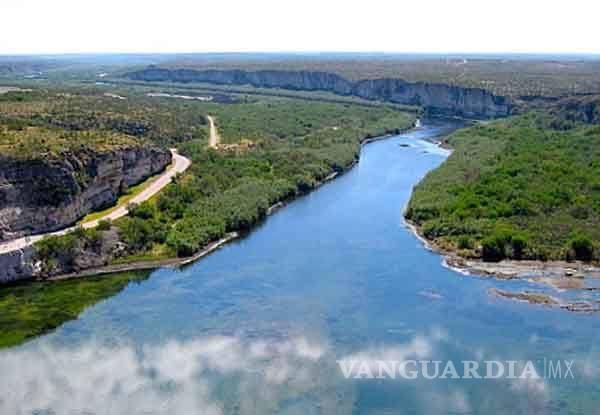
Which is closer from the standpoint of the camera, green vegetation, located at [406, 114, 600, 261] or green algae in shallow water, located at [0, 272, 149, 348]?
green algae in shallow water, located at [0, 272, 149, 348]

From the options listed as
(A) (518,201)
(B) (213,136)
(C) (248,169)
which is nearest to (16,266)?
(C) (248,169)

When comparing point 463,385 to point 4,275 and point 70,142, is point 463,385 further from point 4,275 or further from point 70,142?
point 70,142

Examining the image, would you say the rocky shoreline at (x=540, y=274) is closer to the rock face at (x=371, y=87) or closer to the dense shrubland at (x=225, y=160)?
the dense shrubland at (x=225, y=160)

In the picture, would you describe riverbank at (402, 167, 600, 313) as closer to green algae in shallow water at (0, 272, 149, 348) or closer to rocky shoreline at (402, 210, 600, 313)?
rocky shoreline at (402, 210, 600, 313)

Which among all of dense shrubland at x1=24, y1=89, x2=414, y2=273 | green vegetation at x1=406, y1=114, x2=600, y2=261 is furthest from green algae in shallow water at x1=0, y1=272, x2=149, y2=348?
green vegetation at x1=406, y1=114, x2=600, y2=261

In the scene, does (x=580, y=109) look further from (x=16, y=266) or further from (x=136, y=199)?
(x=16, y=266)

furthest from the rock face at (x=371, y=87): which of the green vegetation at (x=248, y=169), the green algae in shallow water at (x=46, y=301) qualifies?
the green algae in shallow water at (x=46, y=301)
